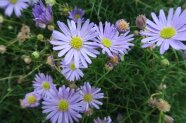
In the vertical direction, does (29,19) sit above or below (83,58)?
above

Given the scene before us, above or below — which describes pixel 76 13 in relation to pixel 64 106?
above

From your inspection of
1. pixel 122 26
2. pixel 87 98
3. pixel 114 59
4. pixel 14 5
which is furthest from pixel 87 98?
pixel 14 5

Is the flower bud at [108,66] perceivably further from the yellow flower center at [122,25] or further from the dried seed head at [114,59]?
the yellow flower center at [122,25]

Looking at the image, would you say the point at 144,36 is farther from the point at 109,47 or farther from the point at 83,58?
the point at 83,58

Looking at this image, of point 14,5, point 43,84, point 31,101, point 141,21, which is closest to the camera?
point 141,21

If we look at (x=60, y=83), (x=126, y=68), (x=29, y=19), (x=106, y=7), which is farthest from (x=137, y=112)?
(x=29, y=19)

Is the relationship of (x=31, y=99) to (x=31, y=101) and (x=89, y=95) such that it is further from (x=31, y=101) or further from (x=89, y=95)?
(x=89, y=95)
